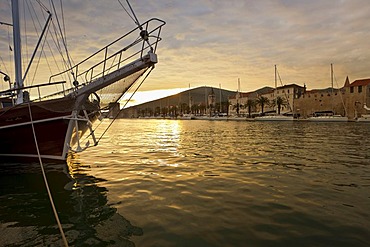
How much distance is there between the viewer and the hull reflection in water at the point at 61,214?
15.4 ft

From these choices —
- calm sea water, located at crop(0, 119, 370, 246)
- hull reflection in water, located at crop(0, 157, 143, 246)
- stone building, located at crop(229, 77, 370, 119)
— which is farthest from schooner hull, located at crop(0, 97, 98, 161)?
stone building, located at crop(229, 77, 370, 119)

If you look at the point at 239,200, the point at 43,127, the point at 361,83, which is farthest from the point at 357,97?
the point at 43,127

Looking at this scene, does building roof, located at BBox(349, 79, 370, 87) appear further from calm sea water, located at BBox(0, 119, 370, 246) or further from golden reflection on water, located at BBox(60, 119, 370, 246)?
calm sea water, located at BBox(0, 119, 370, 246)

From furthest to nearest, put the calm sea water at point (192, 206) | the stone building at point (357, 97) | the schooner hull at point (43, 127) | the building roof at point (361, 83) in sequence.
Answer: the building roof at point (361, 83)
the stone building at point (357, 97)
the schooner hull at point (43, 127)
the calm sea water at point (192, 206)

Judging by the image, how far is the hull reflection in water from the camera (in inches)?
184

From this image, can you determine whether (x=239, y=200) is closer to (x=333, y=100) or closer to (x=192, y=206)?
(x=192, y=206)

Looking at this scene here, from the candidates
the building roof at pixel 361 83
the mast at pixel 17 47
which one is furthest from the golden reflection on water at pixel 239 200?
the building roof at pixel 361 83

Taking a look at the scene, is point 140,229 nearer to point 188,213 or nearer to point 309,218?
point 188,213

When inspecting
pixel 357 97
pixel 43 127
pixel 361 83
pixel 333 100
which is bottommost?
pixel 43 127

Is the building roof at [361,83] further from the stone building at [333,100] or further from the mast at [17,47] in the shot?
the mast at [17,47]

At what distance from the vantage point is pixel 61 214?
5859 mm

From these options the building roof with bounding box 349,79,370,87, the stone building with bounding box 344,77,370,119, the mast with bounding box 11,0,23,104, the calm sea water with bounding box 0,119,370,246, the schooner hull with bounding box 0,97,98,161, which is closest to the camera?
the calm sea water with bounding box 0,119,370,246

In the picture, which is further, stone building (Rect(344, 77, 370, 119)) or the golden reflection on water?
stone building (Rect(344, 77, 370, 119))

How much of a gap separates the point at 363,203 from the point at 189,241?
4788 mm
